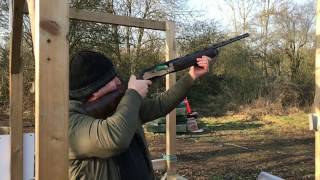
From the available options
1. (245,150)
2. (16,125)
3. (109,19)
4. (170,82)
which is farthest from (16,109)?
(245,150)

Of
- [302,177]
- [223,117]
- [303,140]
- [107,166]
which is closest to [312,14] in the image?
[223,117]

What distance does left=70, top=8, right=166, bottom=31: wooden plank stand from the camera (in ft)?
13.1

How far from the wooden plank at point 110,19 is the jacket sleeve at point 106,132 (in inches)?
88.4

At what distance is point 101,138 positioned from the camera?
5.81 feet

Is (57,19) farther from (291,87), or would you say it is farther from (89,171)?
(291,87)

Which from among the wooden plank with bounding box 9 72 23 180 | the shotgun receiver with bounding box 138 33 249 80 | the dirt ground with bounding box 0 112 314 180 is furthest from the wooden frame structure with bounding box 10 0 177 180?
the dirt ground with bounding box 0 112 314 180

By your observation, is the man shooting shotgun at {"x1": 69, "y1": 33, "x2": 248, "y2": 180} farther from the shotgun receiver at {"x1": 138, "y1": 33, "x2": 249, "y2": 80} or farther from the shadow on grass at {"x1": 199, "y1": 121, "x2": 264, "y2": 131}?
the shadow on grass at {"x1": 199, "y1": 121, "x2": 264, "y2": 131}

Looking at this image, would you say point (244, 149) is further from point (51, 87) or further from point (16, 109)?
point (51, 87)

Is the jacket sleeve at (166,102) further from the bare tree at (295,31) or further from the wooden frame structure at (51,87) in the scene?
the bare tree at (295,31)

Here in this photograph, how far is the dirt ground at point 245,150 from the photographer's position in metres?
7.22

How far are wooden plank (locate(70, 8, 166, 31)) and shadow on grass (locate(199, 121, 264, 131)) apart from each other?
9.13 meters

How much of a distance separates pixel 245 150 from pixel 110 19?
239 inches

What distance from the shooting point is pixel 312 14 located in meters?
19.6

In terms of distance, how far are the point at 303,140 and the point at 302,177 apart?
4374 mm
